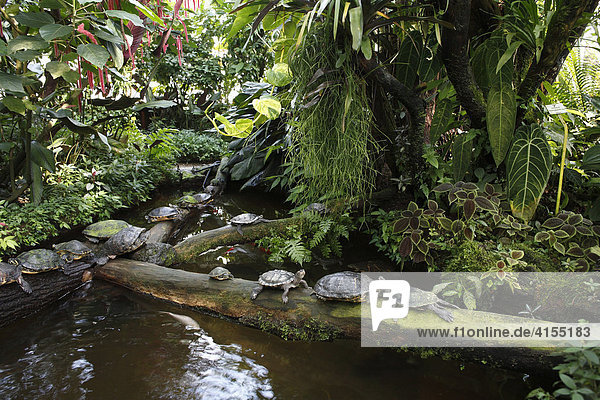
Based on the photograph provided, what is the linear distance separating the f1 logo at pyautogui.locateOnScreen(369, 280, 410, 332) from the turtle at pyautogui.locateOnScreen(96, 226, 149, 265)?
2.09 m

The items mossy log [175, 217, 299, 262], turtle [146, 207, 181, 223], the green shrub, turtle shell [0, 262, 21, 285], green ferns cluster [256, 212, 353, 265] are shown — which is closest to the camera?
turtle shell [0, 262, 21, 285]

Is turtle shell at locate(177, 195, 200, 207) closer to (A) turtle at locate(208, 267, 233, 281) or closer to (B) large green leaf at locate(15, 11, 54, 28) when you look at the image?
(A) turtle at locate(208, 267, 233, 281)

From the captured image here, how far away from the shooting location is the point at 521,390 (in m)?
1.84

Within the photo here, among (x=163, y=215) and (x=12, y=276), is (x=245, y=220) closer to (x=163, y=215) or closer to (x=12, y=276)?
(x=163, y=215)

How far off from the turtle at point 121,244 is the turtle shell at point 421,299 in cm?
232

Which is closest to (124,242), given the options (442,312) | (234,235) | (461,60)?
(234,235)

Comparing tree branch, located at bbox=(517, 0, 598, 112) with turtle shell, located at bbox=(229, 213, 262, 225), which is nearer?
tree branch, located at bbox=(517, 0, 598, 112)

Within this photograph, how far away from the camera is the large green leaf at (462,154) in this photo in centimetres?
255

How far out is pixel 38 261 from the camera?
8.77ft

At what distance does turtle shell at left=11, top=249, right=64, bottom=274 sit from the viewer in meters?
2.62

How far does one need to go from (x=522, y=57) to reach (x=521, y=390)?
233 centimetres

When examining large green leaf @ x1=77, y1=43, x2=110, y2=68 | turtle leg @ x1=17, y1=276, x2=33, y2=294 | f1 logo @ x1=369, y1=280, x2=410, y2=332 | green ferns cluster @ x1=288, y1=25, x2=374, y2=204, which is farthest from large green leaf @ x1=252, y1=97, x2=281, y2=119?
turtle leg @ x1=17, y1=276, x2=33, y2=294

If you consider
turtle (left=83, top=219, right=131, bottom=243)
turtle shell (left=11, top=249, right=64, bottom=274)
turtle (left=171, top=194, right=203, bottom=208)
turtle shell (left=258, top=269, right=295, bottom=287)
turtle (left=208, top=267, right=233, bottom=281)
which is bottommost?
turtle (left=208, top=267, right=233, bottom=281)

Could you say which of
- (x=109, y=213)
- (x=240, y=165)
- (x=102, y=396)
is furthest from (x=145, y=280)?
(x=240, y=165)
